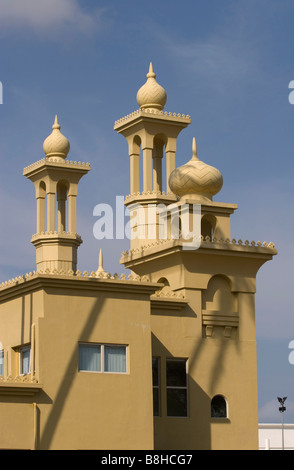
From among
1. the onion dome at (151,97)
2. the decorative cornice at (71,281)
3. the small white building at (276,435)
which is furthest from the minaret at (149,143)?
the small white building at (276,435)

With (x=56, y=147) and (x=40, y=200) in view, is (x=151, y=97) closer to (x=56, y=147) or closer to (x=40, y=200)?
(x=56, y=147)

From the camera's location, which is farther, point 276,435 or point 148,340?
point 276,435

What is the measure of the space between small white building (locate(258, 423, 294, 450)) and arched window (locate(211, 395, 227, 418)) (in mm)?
30188

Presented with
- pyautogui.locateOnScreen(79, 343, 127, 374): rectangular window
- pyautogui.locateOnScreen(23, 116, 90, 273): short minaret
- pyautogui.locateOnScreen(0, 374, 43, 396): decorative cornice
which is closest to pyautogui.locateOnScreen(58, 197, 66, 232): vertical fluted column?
pyautogui.locateOnScreen(23, 116, 90, 273): short minaret

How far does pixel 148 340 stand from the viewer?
38844mm

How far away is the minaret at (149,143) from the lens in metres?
50.2

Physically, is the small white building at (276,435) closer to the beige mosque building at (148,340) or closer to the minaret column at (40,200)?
the minaret column at (40,200)

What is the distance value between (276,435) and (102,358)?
38.3 metres

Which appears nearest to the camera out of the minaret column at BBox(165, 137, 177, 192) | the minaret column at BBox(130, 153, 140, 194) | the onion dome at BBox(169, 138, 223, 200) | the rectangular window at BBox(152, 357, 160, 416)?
the rectangular window at BBox(152, 357, 160, 416)

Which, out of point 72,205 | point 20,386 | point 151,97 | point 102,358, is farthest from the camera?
point 72,205

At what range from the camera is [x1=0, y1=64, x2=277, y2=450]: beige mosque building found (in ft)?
120

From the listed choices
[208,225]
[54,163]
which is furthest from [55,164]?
[208,225]

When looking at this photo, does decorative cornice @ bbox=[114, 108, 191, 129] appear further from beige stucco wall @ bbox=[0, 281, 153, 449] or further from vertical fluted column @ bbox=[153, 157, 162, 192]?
beige stucco wall @ bbox=[0, 281, 153, 449]

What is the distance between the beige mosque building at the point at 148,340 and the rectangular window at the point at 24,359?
0.06 meters
